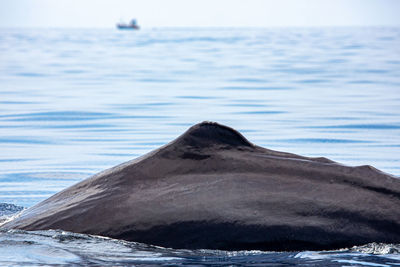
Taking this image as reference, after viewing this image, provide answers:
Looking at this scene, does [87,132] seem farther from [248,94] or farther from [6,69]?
[6,69]

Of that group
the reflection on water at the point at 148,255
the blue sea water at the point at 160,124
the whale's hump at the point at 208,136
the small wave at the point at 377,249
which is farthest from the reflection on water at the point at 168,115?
the small wave at the point at 377,249

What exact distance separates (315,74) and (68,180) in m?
23.7

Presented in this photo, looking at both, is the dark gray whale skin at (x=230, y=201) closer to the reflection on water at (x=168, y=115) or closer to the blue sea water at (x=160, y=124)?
the blue sea water at (x=160, y=124)

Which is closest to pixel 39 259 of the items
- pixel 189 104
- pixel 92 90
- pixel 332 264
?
pixel 332 264

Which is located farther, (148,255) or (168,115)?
(168,115)

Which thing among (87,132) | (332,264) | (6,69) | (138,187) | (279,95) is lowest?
(332,264)

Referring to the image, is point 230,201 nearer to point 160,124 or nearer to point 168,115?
point 160,124

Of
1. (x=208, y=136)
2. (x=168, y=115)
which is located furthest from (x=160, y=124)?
(x=208, y=136)

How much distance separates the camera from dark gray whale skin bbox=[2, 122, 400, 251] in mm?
4664

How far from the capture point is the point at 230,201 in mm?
4758

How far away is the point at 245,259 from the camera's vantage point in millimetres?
4574

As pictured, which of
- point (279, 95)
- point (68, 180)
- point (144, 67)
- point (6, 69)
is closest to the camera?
point (68, 180)

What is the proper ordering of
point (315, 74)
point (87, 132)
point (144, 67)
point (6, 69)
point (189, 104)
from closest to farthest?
1. point (87, 132)
2. point (189, 104)
3. point (315, 74)
4. point (6, 69)
5. point (144, 67)

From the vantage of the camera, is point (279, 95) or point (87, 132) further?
point (279, 95)
